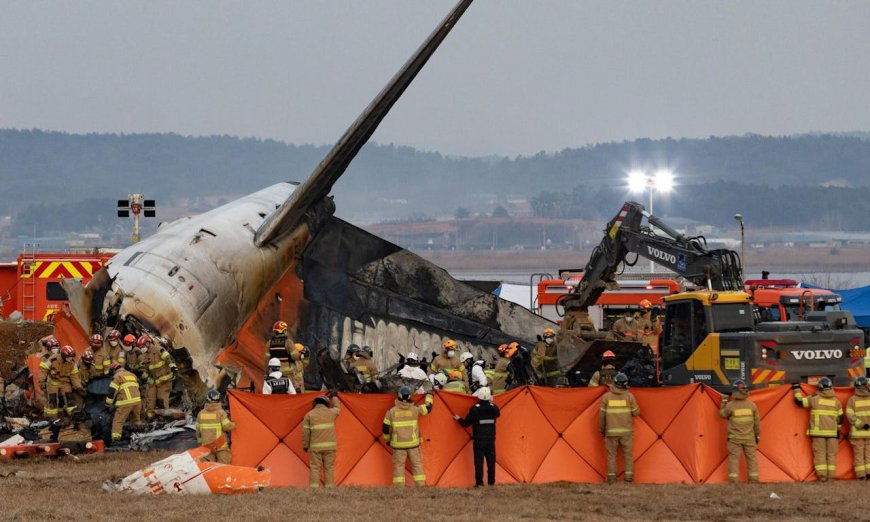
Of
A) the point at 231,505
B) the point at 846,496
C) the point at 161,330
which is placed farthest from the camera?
the point at 161,330

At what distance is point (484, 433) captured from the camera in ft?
59.8

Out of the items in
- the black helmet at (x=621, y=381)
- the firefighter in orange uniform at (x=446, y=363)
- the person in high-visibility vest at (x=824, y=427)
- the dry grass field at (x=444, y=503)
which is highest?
the black helmet at (x=621, y=381)

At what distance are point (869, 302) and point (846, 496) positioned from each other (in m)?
22.7

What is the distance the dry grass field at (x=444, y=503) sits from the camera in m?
15.3

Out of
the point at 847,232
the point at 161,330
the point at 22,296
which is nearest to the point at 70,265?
the point at 22,296

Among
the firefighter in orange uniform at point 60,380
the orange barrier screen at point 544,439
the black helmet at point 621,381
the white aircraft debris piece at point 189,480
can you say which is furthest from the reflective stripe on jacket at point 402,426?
the firefighter in orange uniform at point 60,380

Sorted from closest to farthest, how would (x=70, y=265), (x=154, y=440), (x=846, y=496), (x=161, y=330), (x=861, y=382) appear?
(x=846, y=496)
(x=861, y=382)
(x=154, y=440)
(x=161, y=330)
(x=70, y=265)

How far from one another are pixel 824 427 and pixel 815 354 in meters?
3.44

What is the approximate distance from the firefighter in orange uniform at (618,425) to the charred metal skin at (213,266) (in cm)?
897

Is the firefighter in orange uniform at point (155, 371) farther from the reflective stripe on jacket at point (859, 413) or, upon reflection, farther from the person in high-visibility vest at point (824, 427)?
the reflective stripe on jacket at point (859, 413)

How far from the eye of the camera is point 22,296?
123 feet

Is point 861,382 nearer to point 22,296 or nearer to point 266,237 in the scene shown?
point 266,237

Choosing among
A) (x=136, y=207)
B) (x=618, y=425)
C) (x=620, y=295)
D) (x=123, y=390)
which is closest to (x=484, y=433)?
(x=618, y=425)

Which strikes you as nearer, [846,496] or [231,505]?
[231,505]
